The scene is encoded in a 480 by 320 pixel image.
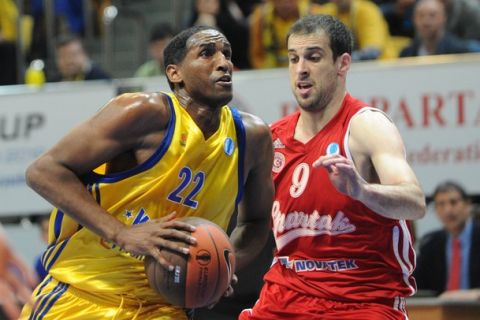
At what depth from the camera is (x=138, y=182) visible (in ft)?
15.4

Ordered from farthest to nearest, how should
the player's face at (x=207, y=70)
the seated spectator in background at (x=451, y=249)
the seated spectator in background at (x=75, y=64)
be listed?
the seated spectator in background at (x=75, y=64)
the seated spectator in background at (x=451, y=249)
the player's face at (x=207, y=70)

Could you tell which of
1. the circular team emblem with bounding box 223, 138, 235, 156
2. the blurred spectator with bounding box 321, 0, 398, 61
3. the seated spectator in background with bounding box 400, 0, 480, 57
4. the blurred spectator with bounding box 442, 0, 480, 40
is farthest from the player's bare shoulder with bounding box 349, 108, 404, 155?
the blurred spectator with bounding box 442, 0, 480, 40

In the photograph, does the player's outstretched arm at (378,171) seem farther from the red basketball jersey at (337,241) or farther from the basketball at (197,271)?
the basketball at (197,271)

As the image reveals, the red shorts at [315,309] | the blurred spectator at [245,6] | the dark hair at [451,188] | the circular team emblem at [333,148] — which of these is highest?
the blurred spectator at [245,6]

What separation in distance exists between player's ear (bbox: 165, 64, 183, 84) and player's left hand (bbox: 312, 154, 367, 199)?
88 centimetres

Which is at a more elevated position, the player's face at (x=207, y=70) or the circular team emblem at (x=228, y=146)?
the player's face at (x=207, y=70)

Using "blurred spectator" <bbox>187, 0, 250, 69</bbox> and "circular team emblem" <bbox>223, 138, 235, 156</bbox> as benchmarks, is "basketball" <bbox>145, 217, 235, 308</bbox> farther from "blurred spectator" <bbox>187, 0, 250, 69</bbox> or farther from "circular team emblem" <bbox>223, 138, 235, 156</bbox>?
"blurred spectator" <bbox>187, 0, 250, 69</bbox>

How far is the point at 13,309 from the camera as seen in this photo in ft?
26.1

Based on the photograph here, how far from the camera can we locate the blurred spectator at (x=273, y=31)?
10.2 m

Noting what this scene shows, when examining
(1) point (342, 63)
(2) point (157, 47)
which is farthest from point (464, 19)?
(1) point (342, 63)

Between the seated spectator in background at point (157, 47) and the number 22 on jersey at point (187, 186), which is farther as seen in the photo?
the seated spectator in background at point (157, 47)

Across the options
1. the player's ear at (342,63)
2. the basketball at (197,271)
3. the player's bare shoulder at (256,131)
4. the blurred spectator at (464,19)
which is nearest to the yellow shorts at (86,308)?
the basketball at (197,271)

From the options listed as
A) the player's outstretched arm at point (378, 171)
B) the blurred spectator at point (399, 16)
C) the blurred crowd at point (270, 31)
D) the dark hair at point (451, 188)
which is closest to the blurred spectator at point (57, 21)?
the blurred crowd at point (270, 31)

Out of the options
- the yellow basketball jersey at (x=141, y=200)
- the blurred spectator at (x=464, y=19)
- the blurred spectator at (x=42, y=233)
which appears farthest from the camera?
the blurred spectator at (x=464, y=19)
